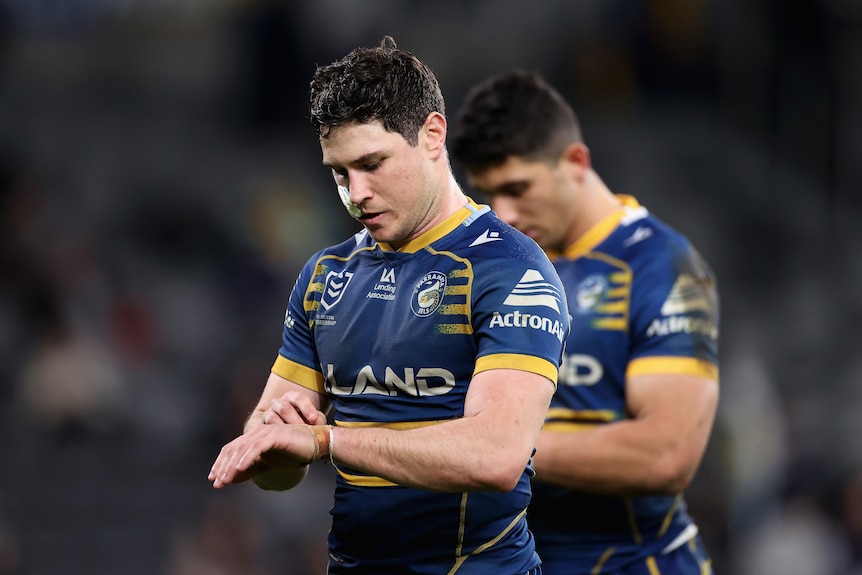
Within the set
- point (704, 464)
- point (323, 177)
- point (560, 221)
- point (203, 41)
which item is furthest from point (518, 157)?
point (203, 41)

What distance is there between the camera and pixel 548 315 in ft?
10.1

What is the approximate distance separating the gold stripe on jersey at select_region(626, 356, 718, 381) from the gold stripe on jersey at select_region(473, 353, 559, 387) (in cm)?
127

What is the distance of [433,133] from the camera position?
10.7 feet

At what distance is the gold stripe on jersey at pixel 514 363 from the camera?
9.73ft

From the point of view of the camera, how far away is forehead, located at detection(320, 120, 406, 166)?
3.13 metres

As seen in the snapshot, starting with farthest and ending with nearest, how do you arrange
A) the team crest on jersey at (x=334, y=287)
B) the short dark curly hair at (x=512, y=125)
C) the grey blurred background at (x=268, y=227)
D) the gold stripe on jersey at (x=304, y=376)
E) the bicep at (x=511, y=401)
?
the grey blurred background at (x=268, y=227) → the short dark curly hair at (x=512, y=125) → the gold stripe on jersey at (x=304, y=376) → the team crest on jersey at (x=334, y=287) → the bicep at (x=511, y=401)

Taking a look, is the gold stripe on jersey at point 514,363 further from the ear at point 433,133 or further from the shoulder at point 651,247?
the shoulder at point 651,247

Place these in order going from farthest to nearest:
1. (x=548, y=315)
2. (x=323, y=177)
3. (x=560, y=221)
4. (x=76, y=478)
Result: 1. (x=323, y=177)
2. (x=76, y=478)
3. (x=560, y=221)
4. (x=548, y=315)

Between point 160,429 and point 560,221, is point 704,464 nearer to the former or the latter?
point 160,429

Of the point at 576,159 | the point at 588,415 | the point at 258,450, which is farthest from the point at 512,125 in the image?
the point at 258,450

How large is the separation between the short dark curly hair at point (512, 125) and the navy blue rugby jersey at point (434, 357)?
122cm

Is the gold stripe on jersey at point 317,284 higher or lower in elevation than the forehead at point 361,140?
lower

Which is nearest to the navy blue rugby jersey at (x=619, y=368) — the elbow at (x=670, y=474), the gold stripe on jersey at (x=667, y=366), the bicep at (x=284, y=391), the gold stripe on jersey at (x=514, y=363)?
the gold stripe on jersey at (x=667, y=366)

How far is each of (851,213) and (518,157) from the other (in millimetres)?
10072
